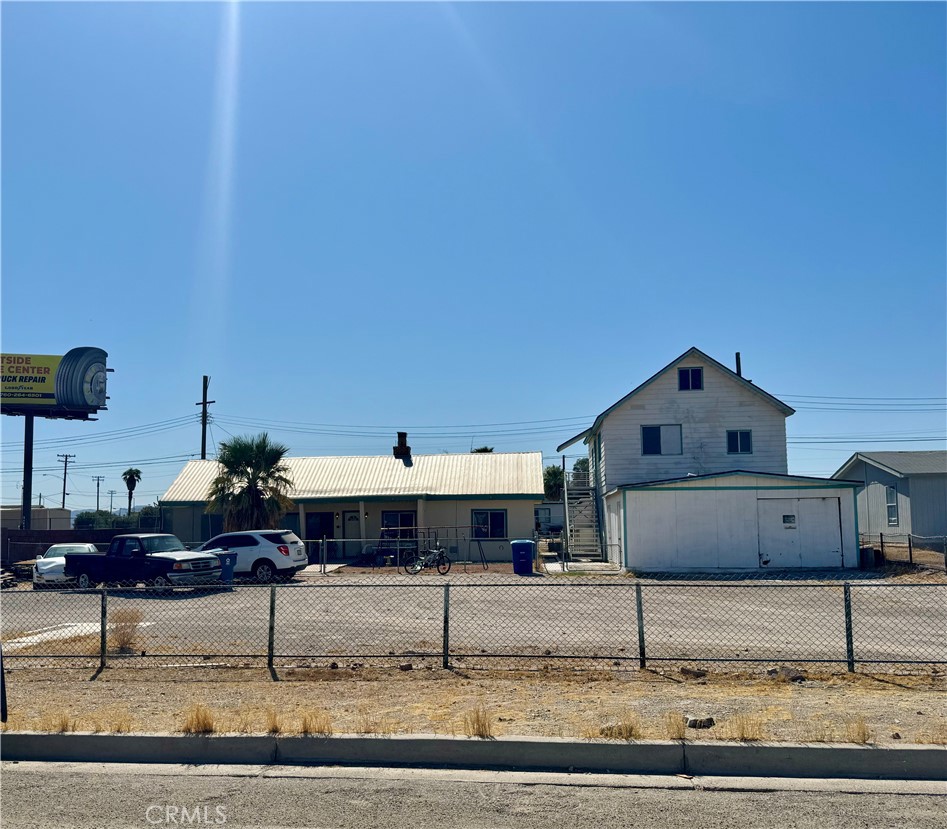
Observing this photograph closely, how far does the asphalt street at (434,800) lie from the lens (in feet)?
19.0

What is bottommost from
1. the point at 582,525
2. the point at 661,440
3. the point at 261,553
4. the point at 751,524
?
the point at 261,553

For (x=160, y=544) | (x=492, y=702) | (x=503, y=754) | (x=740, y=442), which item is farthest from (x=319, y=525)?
(x=503, y=754)

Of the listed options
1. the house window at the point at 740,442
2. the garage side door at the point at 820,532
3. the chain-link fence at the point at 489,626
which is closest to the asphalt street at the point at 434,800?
the chain-link fence at the point at 489,626

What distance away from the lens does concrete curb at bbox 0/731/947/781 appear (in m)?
6.75

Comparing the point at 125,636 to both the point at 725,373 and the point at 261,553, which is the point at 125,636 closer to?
the point at 261,553

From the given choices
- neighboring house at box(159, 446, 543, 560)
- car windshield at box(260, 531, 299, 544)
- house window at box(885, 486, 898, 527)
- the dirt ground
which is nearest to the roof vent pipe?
neighboring house at box(159, 446, 543, 560)

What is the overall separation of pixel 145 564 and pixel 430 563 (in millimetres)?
9893

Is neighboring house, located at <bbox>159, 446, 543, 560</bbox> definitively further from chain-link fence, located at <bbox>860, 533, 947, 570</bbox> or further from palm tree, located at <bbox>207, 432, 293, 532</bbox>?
chain-link fence, located at <bbox>860, 533, 947, 570</bbox>

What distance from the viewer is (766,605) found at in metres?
18.0

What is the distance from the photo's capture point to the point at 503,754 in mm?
7012

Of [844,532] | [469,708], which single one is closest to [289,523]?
[844,532]

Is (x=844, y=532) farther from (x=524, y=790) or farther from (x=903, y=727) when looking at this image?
(x=524, y=790)

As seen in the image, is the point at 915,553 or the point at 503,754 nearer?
the point at 503,754

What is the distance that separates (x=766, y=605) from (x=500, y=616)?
5874 millimetres
